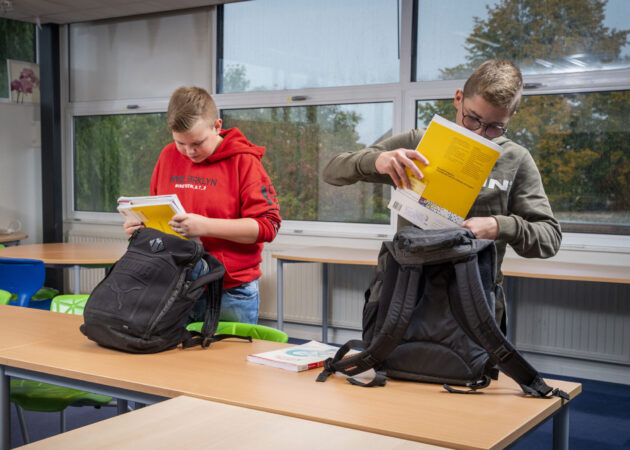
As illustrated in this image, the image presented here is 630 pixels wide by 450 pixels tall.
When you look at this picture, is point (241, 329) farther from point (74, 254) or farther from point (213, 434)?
point (74, 254)

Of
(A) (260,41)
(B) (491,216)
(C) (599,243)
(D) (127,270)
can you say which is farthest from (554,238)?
(A) (260,41)

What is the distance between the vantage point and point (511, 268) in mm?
4008

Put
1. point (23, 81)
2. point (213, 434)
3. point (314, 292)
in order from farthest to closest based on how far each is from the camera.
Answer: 1. point (23, 81)
2. point (314, 292)
3. point (213, 434)

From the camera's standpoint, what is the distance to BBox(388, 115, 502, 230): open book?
4.80 ft

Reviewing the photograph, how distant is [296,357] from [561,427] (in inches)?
24.9

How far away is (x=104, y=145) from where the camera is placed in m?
6.64

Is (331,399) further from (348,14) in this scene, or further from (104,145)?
(104,145)

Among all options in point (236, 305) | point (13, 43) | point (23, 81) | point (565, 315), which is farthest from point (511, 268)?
point (13, 43)

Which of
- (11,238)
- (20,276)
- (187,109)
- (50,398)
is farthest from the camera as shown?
(11,238)

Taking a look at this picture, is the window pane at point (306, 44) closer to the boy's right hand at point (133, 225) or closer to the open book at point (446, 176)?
the boy's right hand at point (133, 225)

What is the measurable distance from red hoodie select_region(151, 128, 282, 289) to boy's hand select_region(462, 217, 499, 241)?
701mm

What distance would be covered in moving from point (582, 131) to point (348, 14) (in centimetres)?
201

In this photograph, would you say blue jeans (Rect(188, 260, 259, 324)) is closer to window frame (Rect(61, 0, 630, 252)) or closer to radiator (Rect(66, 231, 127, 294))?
window frame (Rect(61, 0, 630, 252))

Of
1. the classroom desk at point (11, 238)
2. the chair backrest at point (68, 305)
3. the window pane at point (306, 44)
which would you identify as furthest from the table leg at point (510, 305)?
the classroom desk at point (11, 238)
